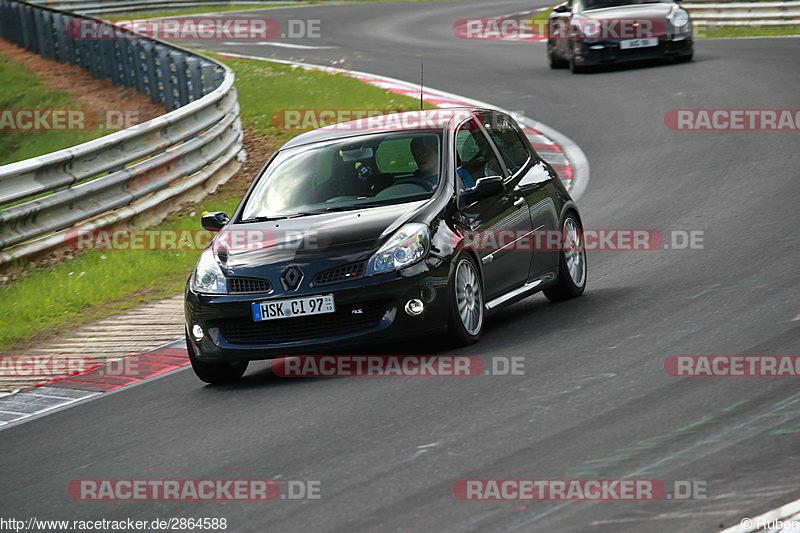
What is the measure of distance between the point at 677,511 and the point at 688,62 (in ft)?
64.5

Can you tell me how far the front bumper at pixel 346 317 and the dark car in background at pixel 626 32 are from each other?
15.8 meters

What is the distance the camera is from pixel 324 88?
2331cm

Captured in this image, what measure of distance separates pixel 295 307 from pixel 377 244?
63 cm

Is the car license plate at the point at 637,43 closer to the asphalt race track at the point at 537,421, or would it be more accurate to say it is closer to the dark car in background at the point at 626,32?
the dark car in background at the point at 626,32

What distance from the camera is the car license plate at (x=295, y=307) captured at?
8250 millimetres

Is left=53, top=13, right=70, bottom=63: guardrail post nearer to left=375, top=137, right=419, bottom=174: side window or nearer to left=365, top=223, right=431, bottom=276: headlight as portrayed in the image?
left=375, top=137, right=419, bottom=174: side window

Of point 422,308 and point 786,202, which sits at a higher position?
point 422,308

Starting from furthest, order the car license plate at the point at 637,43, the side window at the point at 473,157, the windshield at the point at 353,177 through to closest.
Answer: the car license plate at the point at 637,43
the side window at the point at 473,157
the windshield at the point at 353,177

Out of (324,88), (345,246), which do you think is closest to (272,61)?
(324,88)

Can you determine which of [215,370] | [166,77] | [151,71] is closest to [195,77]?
[166,77]

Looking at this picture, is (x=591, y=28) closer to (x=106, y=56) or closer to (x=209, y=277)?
(x=106, y=56)

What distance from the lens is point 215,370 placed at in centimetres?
880

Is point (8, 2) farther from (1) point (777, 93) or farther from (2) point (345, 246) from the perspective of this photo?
(2) point (345, 246)

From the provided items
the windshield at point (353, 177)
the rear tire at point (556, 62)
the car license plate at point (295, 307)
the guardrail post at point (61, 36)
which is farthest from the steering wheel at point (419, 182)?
the guardrail post at point (61, 36)
